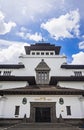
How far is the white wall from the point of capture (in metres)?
22.0

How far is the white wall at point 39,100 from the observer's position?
868 inches

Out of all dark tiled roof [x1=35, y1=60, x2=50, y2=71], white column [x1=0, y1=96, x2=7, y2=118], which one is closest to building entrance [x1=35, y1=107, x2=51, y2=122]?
white column [x1=0, y1=96, x2=7, y2=118]

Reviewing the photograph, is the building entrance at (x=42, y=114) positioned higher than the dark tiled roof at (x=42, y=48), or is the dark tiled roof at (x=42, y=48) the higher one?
the dark tiled roof at (x=42, y=48)

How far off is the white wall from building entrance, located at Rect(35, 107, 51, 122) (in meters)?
1.19

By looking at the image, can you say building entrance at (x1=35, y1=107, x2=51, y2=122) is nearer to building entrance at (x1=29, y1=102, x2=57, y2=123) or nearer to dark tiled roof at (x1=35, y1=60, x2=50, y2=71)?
building entrance at (x1=29, y1=102, x2=57, y2=123)

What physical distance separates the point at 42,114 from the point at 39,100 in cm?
202

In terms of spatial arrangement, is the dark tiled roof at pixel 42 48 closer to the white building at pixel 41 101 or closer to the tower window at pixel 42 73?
the tower window at pixel 42 73

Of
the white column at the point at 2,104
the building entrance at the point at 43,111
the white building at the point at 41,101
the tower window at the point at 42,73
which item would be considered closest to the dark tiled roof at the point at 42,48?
the tower window at the point at 42,73

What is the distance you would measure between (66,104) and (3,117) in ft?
30.1

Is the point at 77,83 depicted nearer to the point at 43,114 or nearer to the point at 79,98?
the point at 79,98

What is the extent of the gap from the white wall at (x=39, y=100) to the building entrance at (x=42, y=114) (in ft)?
3.90

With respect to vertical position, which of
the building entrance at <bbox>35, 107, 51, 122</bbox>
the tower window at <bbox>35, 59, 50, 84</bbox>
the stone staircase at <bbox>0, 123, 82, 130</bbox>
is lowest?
the stone staircase at <bbox>0, 123, 82, 130</bbox>

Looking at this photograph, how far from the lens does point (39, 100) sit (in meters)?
22.8

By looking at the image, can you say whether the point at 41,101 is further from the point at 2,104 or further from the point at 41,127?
the point at 2,104
